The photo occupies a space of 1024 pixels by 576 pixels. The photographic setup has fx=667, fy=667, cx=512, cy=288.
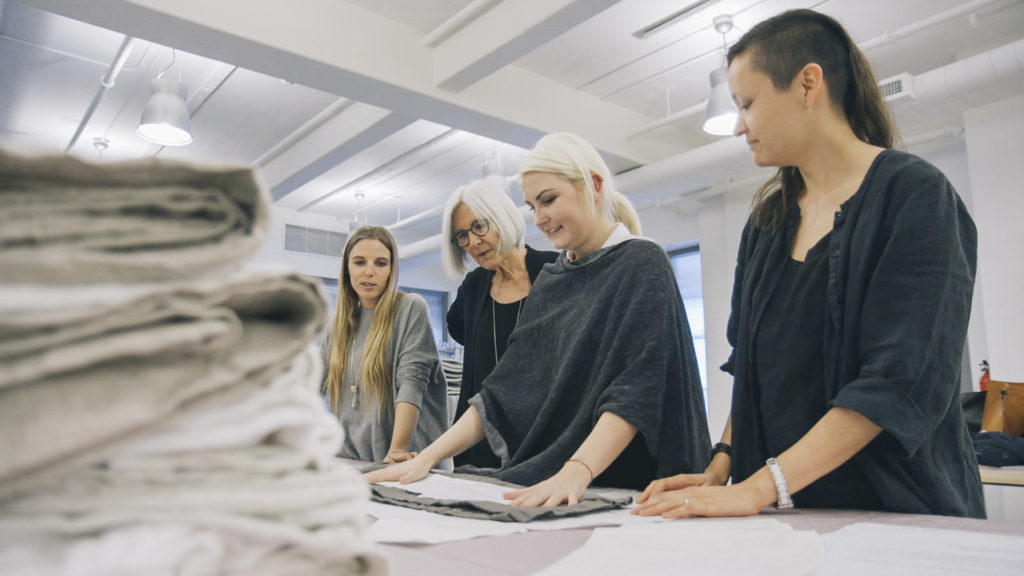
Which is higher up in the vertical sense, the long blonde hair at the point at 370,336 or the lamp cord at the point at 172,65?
the lamp cord at the point at 172,65

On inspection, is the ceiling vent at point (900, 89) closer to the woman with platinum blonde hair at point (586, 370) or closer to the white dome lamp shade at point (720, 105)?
the white dome lamp shade at point (720, 105)

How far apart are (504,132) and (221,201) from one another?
4379mm

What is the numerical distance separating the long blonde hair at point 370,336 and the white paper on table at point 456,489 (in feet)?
2.65

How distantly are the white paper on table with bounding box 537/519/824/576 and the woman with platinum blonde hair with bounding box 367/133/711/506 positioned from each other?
271mm

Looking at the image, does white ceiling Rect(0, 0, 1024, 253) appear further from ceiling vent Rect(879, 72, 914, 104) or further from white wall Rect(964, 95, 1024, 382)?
white wall Rect(964, 95, 1024, 382)

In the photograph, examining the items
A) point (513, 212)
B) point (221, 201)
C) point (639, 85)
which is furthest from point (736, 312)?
point (639, 85)

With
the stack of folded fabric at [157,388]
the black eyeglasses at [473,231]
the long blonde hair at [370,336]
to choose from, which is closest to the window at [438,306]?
the long blonde hair at [370,336]

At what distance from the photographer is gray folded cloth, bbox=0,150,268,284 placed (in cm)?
26

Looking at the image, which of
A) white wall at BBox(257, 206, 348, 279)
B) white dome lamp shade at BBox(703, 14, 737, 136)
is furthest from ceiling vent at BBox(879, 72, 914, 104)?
white wall at BBox(257, 206, 348, 279)

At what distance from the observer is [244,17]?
329cm

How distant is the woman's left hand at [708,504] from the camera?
838 mm

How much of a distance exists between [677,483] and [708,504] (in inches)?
8.2

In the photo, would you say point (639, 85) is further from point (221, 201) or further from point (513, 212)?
point (221, 201)

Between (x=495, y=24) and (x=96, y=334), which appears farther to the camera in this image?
(x=495, y=24)
